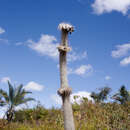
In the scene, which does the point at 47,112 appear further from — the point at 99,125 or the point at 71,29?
the point at 71,29

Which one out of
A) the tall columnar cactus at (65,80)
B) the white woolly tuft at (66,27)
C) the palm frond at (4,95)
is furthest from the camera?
the palm frond at (4,95)

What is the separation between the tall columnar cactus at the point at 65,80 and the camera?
2.87 meters

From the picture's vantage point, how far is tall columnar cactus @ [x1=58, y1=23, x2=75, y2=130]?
2865 millimetres

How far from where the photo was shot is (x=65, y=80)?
2.94m

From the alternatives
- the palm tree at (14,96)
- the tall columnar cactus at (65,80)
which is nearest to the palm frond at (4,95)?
the palm tree at (14,96)

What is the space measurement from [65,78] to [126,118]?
224 inches

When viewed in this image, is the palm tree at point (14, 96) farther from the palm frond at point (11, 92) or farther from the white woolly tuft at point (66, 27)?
the white woolly tuft at point (66, 27)

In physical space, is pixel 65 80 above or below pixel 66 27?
below

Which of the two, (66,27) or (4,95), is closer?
(66,27)

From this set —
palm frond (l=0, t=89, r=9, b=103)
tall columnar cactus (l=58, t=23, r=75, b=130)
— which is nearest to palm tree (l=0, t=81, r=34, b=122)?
palm frond (l=0, t=89, r=9, b=103)

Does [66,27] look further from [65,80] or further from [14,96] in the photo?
[14,96]

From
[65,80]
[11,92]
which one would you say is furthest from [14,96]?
[65,80]

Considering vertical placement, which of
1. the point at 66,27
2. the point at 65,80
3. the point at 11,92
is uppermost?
the point at 11,92

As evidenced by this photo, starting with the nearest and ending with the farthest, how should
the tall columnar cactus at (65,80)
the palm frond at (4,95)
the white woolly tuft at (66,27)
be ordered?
the tall columnar cactus at (65,80) < the white woolly tuft at (66,27) < the palm frond at (4,95)
